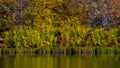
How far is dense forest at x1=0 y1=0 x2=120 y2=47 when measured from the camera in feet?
174

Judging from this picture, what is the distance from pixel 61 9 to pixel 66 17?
1.50 m

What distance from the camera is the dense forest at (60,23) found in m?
53.0

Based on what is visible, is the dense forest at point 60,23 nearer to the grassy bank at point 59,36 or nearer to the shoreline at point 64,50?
the grassy bank at point 59,36

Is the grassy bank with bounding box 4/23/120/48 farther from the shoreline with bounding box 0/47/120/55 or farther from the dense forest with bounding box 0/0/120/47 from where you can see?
the shoreline with bounding box 0/47/120/55

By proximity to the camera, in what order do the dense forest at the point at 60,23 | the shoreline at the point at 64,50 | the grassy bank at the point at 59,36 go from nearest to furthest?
the shoreline at the point at 64,50, the grassy bank at the point at 59,36, the dense forest at the point at 60,23

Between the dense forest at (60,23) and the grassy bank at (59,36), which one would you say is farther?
the dense forest at (60,23)

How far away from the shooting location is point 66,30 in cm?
5419

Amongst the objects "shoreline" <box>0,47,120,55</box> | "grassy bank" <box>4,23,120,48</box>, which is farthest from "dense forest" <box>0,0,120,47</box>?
"shoreline" <box>0,47,120,55</box>

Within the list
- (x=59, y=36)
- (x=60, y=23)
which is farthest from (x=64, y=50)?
(x=60, y=23)

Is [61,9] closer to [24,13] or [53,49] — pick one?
[24,13]

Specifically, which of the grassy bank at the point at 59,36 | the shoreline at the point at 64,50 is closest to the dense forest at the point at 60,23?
the grassy bank at the point at 59,36

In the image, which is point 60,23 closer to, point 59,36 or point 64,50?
point 59,36

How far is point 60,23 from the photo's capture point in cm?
5688

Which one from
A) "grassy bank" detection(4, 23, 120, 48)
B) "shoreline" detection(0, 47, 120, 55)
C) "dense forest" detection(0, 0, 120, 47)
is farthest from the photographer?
"dense forest" detection(0, 0, 120, 47)
